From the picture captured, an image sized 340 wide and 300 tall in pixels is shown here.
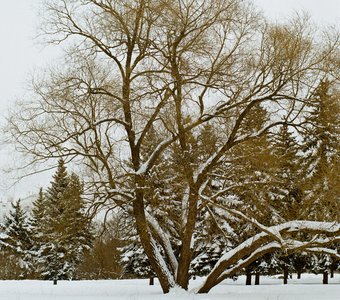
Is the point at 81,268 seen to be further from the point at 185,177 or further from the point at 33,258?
the point at 185,177

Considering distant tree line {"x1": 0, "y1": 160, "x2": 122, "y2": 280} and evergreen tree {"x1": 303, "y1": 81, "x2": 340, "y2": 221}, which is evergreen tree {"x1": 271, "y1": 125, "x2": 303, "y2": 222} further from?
distant tree line {"x1": 0, "y1": 160, "x2": 122, "y2": 280}

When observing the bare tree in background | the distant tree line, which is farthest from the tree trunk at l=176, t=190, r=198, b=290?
the distant tree line

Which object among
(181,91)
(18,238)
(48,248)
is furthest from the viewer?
(18,238)

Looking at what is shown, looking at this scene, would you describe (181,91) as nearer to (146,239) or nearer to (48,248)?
(146,239)

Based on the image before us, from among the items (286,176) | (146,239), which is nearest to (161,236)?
(146,239)

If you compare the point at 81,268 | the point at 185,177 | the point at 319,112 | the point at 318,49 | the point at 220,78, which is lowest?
the point at 81,268

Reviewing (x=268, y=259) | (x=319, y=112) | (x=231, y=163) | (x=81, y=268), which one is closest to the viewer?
(x=319, y=112)

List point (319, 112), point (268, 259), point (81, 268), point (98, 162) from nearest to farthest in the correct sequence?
point (319, 112)
point (98, 162)
point (268, 259)
point (81, 268)

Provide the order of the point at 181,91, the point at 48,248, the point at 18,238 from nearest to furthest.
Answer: the point at 181,91 → the point at 48,248 → the point at 18,238

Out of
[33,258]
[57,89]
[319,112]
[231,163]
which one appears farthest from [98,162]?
[33,258]

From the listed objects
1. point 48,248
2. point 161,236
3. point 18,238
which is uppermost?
point 18,238

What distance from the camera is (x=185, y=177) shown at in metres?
16.0

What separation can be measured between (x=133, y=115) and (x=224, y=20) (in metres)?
4.59

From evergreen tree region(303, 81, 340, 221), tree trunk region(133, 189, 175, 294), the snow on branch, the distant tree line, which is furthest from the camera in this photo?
the distant tree line
